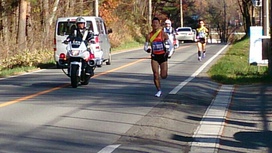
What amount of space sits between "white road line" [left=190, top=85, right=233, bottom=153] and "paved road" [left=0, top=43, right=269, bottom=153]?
0.03 metres

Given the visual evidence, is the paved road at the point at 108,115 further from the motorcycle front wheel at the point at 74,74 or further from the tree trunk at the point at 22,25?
the tree trunk at the point at 22,25

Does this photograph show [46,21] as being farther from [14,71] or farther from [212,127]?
[212,127]

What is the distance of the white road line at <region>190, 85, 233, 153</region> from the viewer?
9.27 meters

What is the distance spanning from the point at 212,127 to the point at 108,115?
228cm

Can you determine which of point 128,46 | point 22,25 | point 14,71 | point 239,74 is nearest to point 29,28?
point 22,25

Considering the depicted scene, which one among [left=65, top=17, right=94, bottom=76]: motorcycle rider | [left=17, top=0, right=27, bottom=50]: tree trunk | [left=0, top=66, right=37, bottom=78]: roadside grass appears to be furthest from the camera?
[left=17, top=0, right=27, bottom=50]: tree trunk

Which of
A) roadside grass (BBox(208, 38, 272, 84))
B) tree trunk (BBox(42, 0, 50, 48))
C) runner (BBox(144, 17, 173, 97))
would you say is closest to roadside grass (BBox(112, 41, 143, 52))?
tree trunk (BBox(42, 0, 50, 48))

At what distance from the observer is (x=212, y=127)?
35.7ft

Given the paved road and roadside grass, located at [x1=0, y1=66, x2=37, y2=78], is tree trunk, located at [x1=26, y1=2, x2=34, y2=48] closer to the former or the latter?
roadside grass, located at [x1=0, y1=66, x2=37, y2=78]

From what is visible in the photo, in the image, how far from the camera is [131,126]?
36.1ft

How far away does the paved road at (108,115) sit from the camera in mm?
9500

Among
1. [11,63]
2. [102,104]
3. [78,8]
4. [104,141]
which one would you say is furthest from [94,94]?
[78,8]

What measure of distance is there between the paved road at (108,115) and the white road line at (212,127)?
0.03 metres

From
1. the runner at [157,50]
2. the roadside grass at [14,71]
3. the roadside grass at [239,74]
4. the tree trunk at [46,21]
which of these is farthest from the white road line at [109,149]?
the tree trunk at [46,21]
